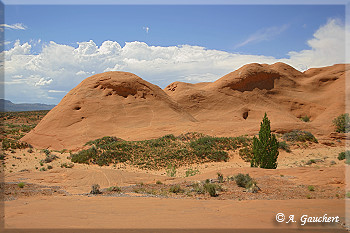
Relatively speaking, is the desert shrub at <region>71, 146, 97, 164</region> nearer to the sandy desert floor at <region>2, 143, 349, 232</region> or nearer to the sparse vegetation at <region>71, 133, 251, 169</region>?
the sparse vegetation at <region>71, 133, 251, 169</region>

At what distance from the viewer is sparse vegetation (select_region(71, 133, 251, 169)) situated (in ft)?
68.4

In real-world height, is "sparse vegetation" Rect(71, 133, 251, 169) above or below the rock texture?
below

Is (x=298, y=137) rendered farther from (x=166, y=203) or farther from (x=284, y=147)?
(x=166, y=203)

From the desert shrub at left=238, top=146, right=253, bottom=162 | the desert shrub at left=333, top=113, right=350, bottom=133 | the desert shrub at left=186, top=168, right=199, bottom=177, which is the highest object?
the desert shrub at left=333, top=113, right=350, bottom=133

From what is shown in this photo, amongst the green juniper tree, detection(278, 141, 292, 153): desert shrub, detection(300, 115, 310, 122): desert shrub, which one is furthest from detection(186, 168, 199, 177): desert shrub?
detection(300, 115, 310, 122): desert shrub

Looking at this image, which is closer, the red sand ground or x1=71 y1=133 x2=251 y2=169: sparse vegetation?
the red sand ground

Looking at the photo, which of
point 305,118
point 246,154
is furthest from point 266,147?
point 305,118

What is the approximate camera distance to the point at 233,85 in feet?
173

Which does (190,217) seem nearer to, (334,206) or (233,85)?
(334,206)

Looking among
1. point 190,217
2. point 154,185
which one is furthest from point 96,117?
point 190,217

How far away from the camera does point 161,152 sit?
73.5 ft

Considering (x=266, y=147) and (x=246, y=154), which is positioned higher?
(x=266, y=147)

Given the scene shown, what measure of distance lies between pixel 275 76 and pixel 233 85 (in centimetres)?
1035

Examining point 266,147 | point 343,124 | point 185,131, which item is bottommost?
point 266,147
